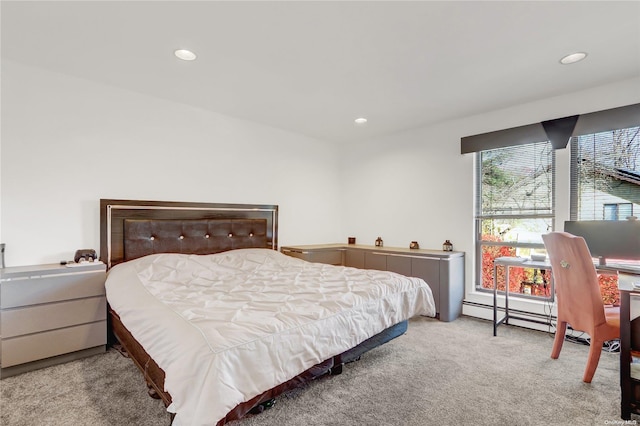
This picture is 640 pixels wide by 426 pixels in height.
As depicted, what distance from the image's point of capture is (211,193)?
3.78 meters

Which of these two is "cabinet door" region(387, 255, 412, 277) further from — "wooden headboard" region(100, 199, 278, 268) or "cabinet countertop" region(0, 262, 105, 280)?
"cabinet countertop" region(0, 262, 105, 280)

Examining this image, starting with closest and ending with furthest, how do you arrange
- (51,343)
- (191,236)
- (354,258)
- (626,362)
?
(626,362)
(51,343)
(191,236)
(354,258)

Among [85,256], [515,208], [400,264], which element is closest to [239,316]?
[85,256]

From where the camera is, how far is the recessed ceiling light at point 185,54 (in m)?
2.42

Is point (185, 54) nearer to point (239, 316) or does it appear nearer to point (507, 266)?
point (239, 316)

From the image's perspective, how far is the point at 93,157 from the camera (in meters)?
2.98

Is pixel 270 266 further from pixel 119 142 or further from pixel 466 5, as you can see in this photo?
pixel 466 5

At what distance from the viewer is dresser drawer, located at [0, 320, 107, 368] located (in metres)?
2.28

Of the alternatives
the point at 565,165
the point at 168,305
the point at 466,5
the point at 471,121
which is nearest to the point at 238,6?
the point at 466,5

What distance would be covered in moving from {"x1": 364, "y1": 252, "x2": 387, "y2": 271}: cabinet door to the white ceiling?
6.59 ft

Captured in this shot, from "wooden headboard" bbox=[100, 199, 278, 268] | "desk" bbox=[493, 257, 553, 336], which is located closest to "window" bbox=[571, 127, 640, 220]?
"desk" bbox=[493, 257, 553, 336]

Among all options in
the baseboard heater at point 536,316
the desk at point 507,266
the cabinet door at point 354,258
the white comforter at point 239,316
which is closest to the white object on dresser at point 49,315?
the white comforter at point 239,316

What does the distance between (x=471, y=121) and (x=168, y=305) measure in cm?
392

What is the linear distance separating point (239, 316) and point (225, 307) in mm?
245
